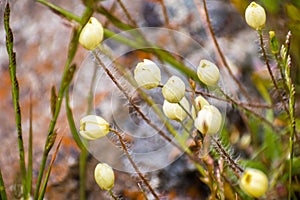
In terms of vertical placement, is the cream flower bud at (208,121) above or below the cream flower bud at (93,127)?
below

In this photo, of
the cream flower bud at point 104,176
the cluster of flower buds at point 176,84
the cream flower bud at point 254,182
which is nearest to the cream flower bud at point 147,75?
the cluster of flower buds at point 176,84

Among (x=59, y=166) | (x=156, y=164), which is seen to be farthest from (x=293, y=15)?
(x=59, y=166)

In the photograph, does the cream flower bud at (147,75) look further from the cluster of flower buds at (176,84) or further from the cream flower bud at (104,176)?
the cream flower bud at (104,176)

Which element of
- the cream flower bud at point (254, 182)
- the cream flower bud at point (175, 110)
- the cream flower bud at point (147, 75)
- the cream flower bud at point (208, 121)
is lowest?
the cream flower bud at point (254, 182)

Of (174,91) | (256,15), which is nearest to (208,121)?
(174,91)

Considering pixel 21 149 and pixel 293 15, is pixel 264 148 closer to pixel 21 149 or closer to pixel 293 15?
pixel 293 15

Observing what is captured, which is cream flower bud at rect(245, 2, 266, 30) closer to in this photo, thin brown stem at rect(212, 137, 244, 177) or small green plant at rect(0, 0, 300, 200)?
small green plant at rect(0, 0, 300, 200)

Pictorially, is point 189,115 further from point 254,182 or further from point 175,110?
point 254,182

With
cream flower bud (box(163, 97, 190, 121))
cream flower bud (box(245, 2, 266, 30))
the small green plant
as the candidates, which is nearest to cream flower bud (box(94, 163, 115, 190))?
the small green plant
